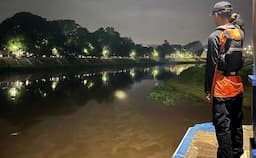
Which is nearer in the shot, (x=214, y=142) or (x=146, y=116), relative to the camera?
(x=214, y=142)

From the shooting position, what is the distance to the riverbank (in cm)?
2731

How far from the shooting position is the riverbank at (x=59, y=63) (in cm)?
2731

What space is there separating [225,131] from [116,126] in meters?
5.02

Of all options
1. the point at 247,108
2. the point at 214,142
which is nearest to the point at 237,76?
the point at 214,142

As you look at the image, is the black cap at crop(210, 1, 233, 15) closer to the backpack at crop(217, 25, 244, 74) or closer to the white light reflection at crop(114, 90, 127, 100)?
the backpack at crop(217, 25, 244, 74)

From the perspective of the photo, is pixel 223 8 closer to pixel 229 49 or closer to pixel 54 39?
pixel 229 49

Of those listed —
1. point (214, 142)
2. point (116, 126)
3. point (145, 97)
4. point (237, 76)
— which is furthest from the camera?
point (145, 97)

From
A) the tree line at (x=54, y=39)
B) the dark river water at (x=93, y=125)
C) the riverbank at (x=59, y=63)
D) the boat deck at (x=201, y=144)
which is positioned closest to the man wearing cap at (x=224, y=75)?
the boat deck at (x=201, y=144)

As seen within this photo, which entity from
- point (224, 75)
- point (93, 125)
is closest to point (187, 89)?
point (93, 125)

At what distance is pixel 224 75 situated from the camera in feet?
7.34

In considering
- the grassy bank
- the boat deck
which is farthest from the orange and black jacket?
the grassy bank

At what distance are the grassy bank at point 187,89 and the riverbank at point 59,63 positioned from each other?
43.0 ft

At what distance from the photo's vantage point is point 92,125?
285 inches

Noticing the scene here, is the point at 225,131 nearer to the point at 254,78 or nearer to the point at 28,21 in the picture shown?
the point at 254,78
